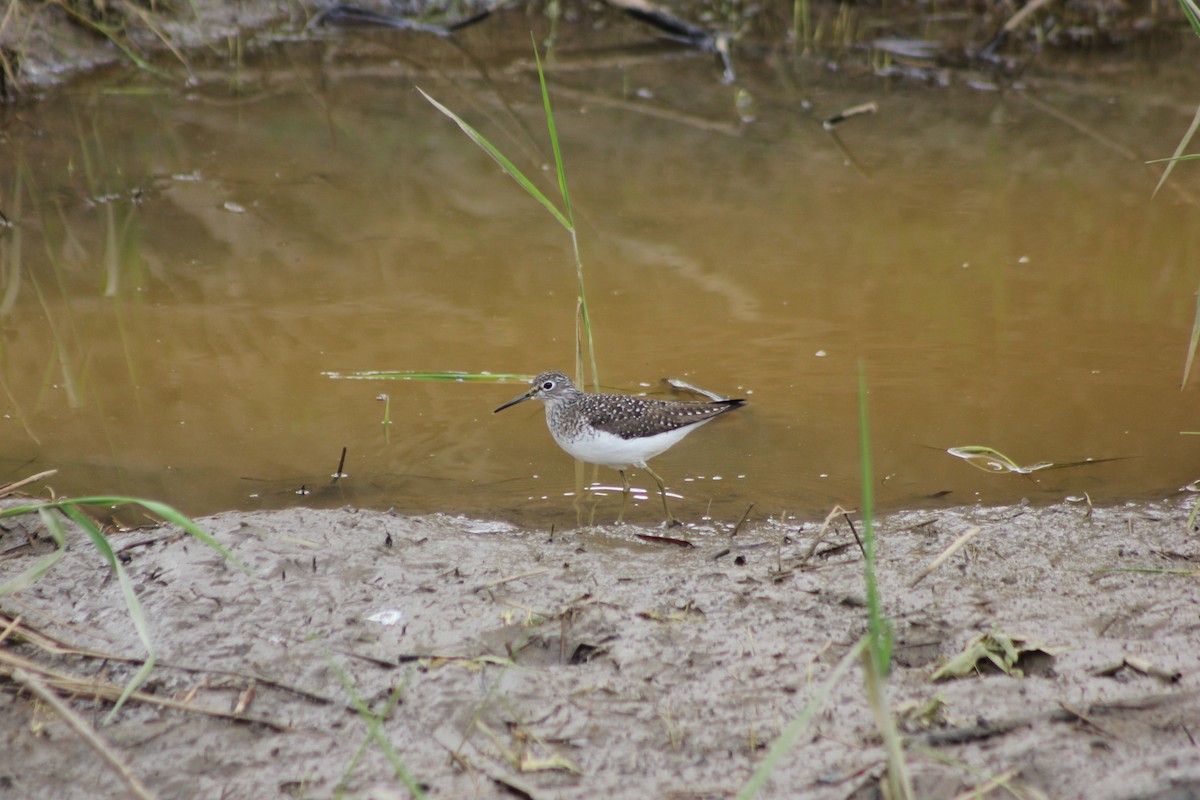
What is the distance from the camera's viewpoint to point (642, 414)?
517 centimetres

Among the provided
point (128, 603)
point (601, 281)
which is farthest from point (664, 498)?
point (128, 603)

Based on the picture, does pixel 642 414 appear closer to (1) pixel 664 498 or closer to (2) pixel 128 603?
(1) pixel 664 498

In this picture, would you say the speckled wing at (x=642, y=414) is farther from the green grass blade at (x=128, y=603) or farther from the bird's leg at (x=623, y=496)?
the green grass blade at (x=128, y=603)

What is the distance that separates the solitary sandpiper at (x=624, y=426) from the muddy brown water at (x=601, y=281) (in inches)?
11.1

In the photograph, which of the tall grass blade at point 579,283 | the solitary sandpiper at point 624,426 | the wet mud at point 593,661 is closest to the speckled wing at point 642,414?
the solitary sandpiper at point 624,426

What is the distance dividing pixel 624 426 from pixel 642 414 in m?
0.12

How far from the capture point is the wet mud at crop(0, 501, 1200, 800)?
281 cm

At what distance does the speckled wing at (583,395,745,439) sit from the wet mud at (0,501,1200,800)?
0.83 meters

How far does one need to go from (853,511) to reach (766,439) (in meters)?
0.96

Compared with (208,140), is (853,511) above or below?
below

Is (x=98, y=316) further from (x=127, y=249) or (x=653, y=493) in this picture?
(x=653, y=493)

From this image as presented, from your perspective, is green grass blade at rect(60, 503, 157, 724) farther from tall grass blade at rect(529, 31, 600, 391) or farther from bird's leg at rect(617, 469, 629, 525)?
bird's leg at rect(617, 469, 629, 525)


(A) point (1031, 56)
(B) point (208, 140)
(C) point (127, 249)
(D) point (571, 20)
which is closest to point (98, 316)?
(C) point (127, 249)

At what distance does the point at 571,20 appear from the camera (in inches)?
462
